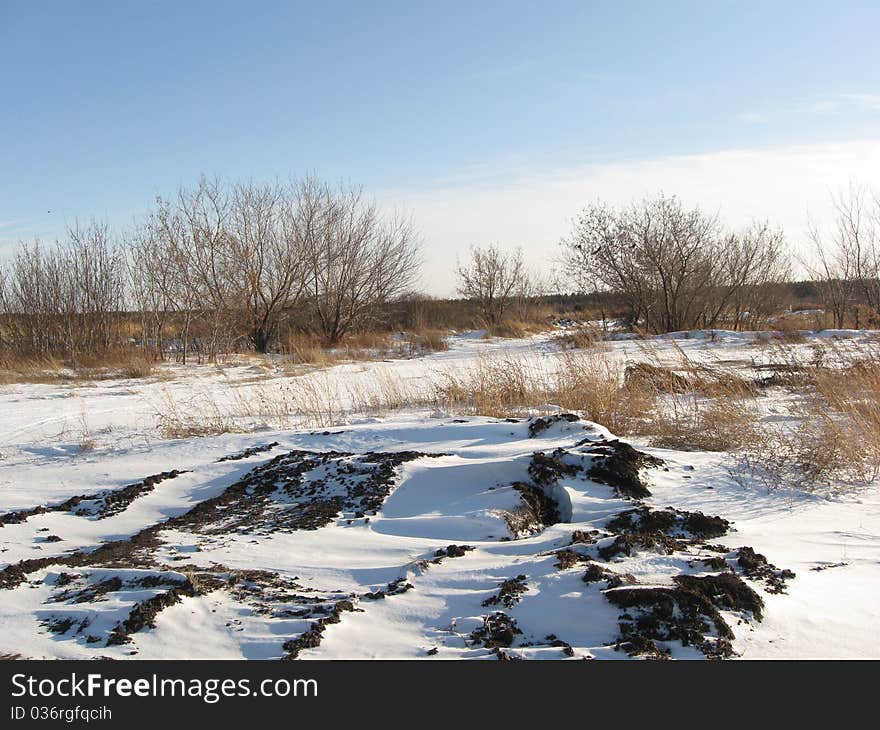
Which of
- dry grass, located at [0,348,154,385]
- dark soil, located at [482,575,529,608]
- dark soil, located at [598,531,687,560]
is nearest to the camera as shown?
dark soil, located at [482,575,529,608]

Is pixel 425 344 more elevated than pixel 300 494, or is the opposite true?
pixel 425 344

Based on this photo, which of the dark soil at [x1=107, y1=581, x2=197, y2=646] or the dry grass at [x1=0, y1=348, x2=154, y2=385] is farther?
the dry grass at [x1=0, y1=348, x2=154, y2=385]

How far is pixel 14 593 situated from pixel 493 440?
3.82m

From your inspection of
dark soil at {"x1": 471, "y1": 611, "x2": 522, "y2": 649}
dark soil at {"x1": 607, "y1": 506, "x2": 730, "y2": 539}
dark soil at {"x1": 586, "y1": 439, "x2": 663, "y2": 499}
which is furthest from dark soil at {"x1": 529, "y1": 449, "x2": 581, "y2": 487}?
dark soil at {"x1": 471, "y1": 611, "x2": 522, "y2": 649}

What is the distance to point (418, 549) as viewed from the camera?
3.91 meters

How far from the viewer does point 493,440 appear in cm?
614

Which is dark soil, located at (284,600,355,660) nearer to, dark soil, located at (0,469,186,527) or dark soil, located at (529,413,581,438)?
dark soil, located at (0,469,186,527)

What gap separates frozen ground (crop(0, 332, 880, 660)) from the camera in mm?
2723

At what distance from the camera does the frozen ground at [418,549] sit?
272 centimetres

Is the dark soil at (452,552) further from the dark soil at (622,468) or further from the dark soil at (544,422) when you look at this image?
the dark soil at (544,422)

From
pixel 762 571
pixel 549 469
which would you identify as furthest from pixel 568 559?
pixel 549 469

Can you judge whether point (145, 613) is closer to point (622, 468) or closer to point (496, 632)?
point (496, 632)

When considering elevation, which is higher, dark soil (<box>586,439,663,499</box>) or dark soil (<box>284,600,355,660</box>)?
dark soil (<box>586,439,663,499</box>)

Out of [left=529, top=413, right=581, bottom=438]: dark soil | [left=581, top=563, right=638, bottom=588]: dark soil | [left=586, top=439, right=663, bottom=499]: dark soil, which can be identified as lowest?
[left=581, top=563, right=638, bottom=588]: dark soil
